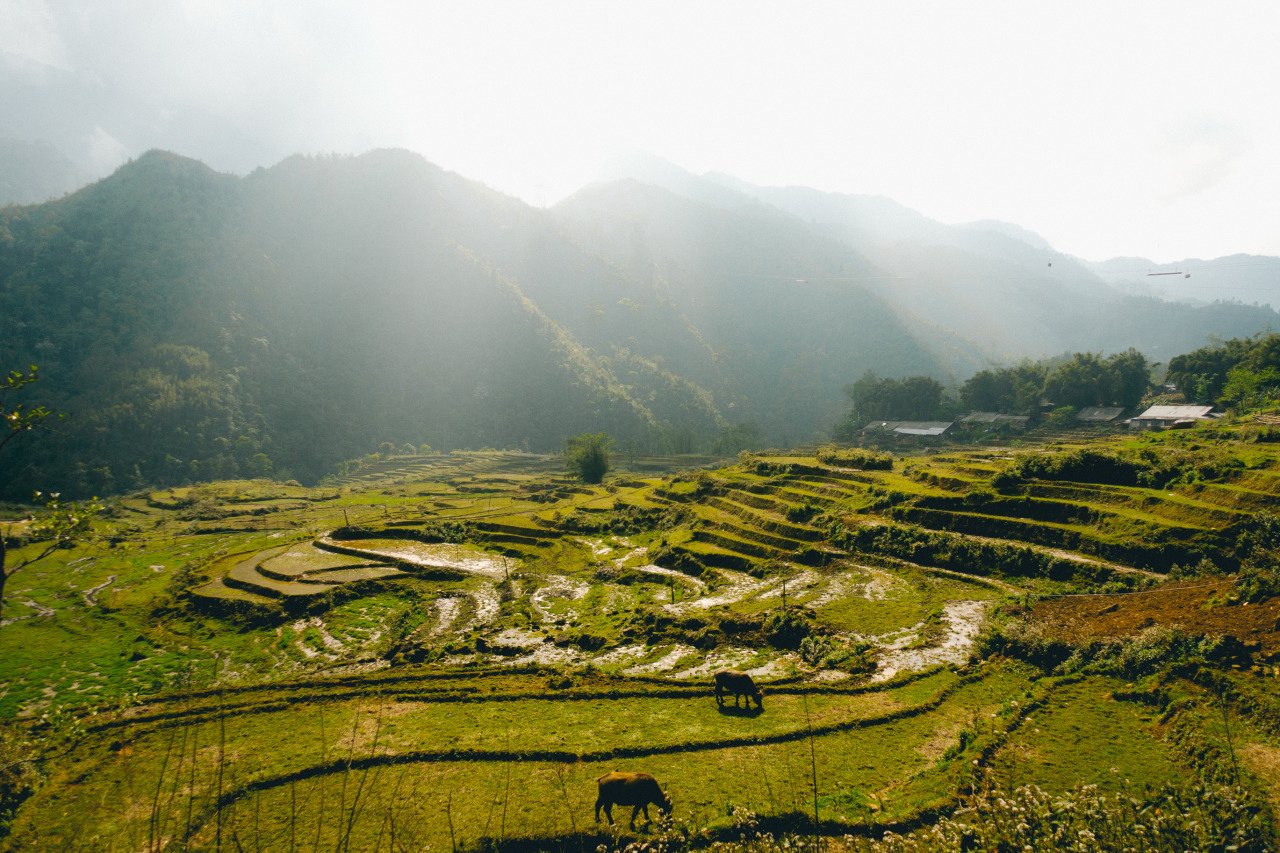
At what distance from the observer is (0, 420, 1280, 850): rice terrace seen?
1446 centimetres

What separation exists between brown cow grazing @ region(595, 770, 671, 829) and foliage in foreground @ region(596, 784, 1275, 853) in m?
0.71

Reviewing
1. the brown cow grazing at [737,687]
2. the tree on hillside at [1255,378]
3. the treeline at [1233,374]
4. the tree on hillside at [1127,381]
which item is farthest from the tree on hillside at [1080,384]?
the brown cow grazing at [737,687]

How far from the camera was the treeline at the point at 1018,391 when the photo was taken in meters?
113

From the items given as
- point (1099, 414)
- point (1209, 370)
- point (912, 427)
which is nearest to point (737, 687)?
point (912, 427)

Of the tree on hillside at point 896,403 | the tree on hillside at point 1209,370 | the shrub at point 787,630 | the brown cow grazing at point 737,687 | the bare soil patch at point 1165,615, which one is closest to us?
the bare soil patch at point 1165,615

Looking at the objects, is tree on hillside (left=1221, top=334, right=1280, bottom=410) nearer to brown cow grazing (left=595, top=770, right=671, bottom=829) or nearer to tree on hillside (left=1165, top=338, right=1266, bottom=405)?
tree on hillside (left=1165, top=338, right=1266, bottom=405)

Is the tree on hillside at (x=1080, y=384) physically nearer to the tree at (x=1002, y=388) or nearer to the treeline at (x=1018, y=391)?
the treeline at (x=1018, y=391)

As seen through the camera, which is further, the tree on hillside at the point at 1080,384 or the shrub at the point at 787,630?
the tree on hillside at the point at 1080,384

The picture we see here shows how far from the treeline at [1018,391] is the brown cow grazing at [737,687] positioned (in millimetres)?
125878

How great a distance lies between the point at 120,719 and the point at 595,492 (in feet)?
200

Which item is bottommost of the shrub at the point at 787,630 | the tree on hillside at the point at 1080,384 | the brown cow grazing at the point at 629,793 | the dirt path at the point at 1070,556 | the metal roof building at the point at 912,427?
the metal roof building at the point at 912,427

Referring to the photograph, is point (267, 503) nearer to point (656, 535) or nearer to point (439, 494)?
point (439, 494)

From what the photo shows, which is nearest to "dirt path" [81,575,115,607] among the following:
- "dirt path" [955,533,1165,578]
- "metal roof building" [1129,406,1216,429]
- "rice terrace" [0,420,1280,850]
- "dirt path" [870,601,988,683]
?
"rice terrace" [0,420,1280,850]

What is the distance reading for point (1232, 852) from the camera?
1102 centimetres
